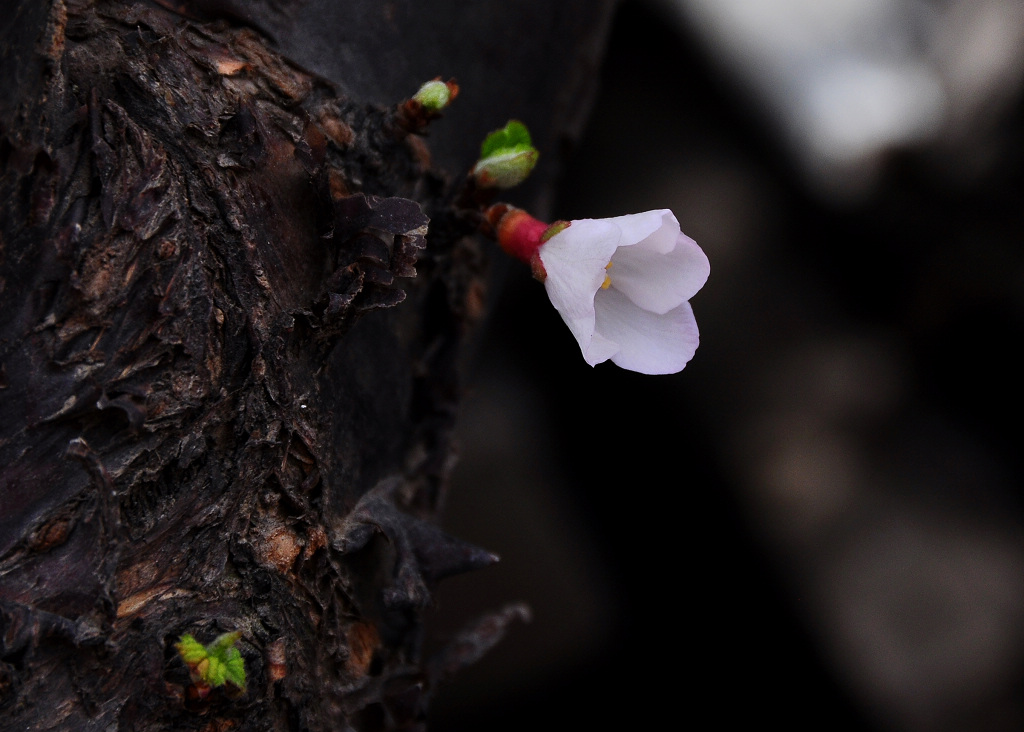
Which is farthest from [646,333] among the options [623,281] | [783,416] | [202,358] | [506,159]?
[783,416]

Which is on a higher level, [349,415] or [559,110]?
[559,110]

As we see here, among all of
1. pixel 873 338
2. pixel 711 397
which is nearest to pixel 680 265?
pixel 711 397

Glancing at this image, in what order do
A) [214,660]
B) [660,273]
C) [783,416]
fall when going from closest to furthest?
[214,660], [660,273], [783,416]

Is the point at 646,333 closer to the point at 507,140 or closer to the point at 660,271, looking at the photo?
the point at 660,271

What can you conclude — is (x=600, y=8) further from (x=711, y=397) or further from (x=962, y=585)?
(x=962, y=585)

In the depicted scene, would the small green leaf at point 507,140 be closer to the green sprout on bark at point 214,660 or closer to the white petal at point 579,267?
the white petal at point 579,267

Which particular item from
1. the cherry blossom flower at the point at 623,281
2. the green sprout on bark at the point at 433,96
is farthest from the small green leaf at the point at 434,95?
the cherry blossom flower at the point at 623,281
